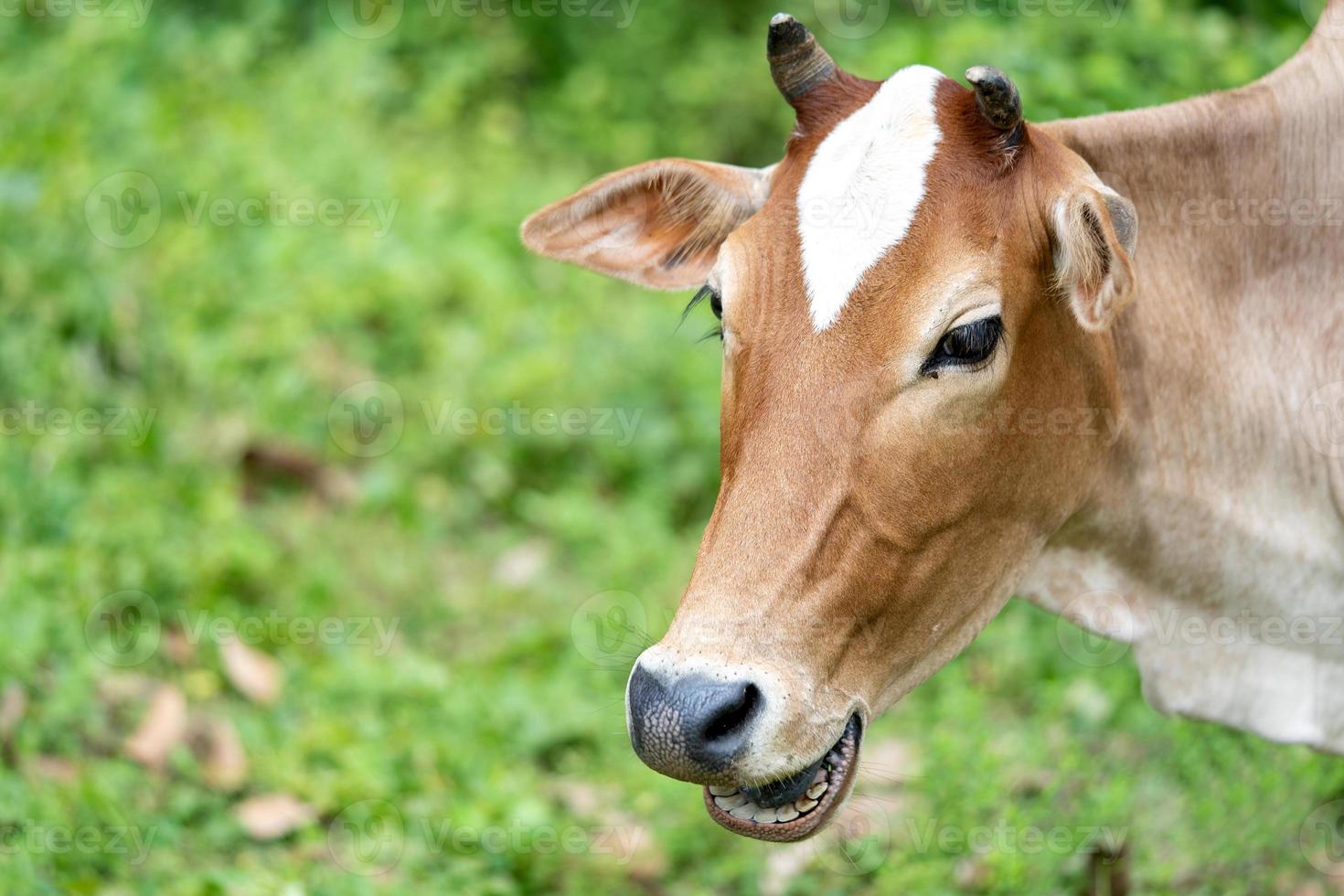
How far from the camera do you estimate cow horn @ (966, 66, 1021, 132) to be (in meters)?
2.92

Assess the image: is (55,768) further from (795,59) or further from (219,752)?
(795,59)

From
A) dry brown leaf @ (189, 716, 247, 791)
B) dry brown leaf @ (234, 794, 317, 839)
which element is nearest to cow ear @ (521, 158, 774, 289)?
dry brown leaf @ (234, 794, 317, 839)

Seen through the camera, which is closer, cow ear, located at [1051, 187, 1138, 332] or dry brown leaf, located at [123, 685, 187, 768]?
cow ear, located at [1051, 187, 1138, 332]

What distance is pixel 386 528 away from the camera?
6.02 meters

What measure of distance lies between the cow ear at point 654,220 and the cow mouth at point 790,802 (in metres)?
1.39

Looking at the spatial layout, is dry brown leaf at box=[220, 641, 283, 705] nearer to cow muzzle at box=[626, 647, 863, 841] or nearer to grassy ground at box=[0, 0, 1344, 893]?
grassy ground at box=[0, 0, 1344, 893]

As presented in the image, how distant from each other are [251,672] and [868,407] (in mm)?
2977

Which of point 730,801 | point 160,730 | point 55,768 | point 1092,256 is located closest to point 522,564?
point 160,730

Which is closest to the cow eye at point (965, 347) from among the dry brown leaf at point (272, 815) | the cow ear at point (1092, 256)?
the cow ear at point (1092, 256)

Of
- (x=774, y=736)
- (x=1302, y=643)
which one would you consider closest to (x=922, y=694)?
(x=1302, y=643)

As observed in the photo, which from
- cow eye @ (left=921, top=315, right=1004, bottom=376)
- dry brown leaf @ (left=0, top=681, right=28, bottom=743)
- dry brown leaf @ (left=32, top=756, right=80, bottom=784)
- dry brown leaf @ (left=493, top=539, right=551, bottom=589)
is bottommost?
dry brown leaf @ (left=493, top=539, right=551, bottom=589)

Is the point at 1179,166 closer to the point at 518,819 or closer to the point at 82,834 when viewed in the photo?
the point at 518,819

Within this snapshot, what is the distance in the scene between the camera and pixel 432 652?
5.50 meters

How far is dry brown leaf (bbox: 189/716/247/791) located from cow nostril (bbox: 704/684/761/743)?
249 centimetres
